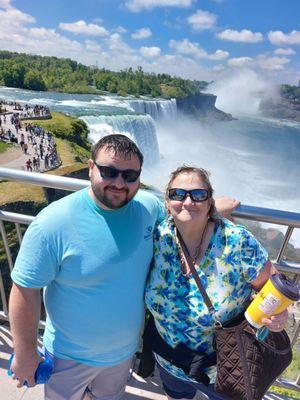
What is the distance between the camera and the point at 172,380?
6.59 feet

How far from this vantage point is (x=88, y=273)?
1729mm

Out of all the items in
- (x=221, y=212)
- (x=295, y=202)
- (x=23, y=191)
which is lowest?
(x=295, y=202)

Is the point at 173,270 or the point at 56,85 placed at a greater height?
the point at 173,270

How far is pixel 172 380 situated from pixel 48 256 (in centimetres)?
101

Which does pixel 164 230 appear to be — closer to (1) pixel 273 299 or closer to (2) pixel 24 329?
(1) pixel 273 299

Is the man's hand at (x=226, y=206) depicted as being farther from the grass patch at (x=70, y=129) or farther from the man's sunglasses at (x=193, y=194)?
the grass patch at (x=70, y=129)

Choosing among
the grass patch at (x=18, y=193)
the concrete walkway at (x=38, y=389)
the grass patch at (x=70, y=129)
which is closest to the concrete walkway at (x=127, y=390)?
the concrete walkway at (x=38, y=389)

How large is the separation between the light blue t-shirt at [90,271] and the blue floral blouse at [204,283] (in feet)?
0.29

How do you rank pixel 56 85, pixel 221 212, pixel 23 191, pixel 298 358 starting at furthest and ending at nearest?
pixel 56 85 < pixel 23 191 < pixel 298 358 < pixel 221 212

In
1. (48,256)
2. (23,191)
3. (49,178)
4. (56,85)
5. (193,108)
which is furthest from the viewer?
(193,108)

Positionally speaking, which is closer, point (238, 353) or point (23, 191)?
point (238, 353)

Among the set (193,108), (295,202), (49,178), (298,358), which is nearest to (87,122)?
(295,202)

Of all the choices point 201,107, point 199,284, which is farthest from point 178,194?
point 201,107

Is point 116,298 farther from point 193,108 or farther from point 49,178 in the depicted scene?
point 193,108
